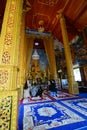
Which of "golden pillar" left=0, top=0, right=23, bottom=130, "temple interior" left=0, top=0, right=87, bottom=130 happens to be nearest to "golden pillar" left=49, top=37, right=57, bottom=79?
"temple interior" left=0, top=0, right=87, bottom=130

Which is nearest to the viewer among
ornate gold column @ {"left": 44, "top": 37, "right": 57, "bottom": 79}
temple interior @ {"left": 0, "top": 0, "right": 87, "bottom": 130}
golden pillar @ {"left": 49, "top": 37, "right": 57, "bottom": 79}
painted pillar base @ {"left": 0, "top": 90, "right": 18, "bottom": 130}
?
painted pillar base @ {"left": 0, "top": 90, "right": 18, "bottom": 130}

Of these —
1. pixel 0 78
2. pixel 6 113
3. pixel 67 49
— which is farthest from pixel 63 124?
pixel 67 49

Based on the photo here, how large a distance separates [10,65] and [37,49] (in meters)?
11.9

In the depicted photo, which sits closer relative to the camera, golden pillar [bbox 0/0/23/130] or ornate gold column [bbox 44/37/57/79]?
golden pillar [bbox 0/0/23/130]

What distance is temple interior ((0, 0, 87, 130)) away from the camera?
59.3 inches

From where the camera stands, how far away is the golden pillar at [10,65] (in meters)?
1.35

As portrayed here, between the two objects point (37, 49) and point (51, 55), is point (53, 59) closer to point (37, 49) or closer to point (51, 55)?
point (51, 55)

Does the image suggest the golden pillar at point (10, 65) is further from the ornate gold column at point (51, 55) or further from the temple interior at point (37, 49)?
the ornate gold column at point (51, 55)

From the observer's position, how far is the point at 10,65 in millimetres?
1575

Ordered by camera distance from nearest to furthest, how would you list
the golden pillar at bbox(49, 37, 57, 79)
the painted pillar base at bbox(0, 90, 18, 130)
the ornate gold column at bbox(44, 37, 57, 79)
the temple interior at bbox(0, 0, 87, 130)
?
the painted pillar base at bbox(0, 90, 18, 130) → the temple interior at bbox(0, 0, 87, 130) → the golden pillar at bbox(49, 37, 57, 79) → the ornate gold column at bbox(44, 37, 57, 79)

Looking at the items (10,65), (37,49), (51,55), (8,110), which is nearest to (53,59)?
(51,55)

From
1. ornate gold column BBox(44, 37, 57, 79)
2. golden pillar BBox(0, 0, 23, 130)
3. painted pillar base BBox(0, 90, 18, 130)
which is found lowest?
A: painted pillar base BBox(0, 90, 18, 130)

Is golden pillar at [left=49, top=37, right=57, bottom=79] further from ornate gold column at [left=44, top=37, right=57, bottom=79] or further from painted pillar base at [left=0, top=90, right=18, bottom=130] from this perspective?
painted pillar base at [left=0, top=90, right=18, bottom=130]

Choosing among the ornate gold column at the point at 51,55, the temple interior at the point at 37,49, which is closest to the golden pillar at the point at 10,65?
the temple interior at the point at 37,49
